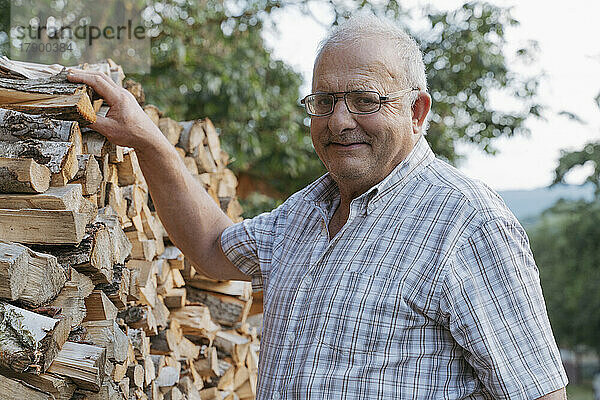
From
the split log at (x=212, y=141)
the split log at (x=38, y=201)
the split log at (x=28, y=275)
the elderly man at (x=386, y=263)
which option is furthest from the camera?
the split log at (x=212, y=141)

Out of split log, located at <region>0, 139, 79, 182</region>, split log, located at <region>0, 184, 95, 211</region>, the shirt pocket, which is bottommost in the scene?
the shirt pocket

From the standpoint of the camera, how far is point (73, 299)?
160cm

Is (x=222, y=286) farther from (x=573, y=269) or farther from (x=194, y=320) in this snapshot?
(x=573, y=269)

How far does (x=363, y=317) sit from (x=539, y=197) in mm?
11477

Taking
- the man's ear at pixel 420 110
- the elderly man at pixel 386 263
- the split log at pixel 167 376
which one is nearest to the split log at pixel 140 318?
the split log at pixel 167 376

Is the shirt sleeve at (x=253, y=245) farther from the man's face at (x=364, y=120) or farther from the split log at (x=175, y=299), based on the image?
the split log at (x=175, y=299)

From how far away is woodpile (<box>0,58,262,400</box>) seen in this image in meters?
1.41

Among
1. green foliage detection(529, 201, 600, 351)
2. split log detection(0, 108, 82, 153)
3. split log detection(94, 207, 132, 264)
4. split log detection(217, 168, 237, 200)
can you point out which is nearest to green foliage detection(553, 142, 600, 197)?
green foliage detection(529, 201, 600, 351)

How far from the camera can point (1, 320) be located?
131 centimetres

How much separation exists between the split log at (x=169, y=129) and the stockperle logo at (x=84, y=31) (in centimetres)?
227

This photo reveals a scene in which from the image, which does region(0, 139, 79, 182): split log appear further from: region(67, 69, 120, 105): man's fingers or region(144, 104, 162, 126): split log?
region(144, 104, 162, 126): split log

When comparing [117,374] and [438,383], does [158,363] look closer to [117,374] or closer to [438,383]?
[117,374]

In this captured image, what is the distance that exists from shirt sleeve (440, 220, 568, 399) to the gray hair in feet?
1.41

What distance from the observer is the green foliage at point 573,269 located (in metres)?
7.18
